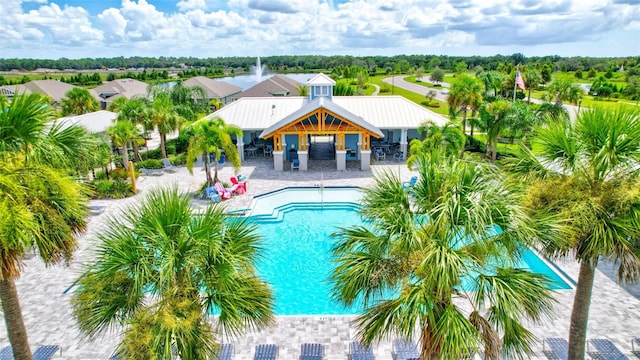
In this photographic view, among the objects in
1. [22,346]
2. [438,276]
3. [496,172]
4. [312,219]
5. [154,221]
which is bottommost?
[312,219]

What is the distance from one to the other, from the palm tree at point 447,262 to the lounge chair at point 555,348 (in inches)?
160

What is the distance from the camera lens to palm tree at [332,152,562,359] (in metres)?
6.53

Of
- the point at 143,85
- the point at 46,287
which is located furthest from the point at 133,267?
the point at 143,85

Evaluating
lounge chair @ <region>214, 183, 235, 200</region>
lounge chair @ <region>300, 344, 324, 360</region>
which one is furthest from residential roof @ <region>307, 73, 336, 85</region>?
lounge chair @ <region>300, 344, 324, 360</region>

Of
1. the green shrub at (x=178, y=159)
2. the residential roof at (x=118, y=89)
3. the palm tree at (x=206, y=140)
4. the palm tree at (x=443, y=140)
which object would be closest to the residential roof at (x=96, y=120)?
the green shrub at (x=178, y=159)

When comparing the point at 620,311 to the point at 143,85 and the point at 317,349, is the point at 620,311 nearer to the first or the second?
the point at 317,349

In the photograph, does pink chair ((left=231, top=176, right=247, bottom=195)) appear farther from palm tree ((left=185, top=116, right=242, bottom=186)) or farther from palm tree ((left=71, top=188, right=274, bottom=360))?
palm tree ((left=71, top=188, right=274, bottom=360))

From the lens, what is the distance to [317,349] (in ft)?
36.3

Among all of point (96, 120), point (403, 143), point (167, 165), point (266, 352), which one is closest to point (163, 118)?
point (167, 165)

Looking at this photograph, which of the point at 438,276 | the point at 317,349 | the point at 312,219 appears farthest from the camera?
the point at 312,219

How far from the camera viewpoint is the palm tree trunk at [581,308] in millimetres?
8414

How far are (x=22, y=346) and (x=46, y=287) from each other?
23.8 feet

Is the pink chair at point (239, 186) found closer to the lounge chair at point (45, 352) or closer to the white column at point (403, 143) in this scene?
the white column at point (403, 143)

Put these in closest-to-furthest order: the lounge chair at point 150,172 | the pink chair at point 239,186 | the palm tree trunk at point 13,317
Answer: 1. the palm tree trunk at point 13,317
2. the pink chair at point 239,186
3. the lounge chair at point 150,172
